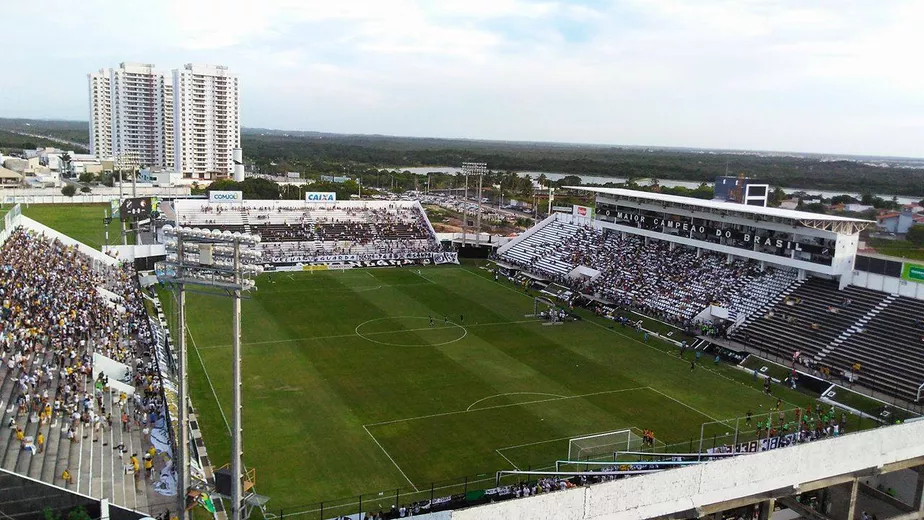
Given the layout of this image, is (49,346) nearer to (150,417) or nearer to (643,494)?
(150,417)

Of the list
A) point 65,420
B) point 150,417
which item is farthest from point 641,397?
point 65,420

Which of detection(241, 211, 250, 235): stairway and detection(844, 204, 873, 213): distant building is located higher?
detection(844, 204, 873, 213): distant building

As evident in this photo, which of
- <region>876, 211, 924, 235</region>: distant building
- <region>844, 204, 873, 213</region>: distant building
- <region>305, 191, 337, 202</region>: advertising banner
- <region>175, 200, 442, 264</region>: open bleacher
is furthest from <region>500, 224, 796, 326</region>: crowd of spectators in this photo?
<region>844, 204, 873, 213</region>: distant building

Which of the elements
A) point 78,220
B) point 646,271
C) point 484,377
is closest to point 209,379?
point 484,377

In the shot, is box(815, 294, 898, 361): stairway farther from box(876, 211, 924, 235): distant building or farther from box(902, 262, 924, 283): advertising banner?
box(876, 211, 924, 235): distant building

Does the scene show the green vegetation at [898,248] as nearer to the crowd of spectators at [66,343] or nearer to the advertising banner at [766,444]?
the advertising banner at [766,444]

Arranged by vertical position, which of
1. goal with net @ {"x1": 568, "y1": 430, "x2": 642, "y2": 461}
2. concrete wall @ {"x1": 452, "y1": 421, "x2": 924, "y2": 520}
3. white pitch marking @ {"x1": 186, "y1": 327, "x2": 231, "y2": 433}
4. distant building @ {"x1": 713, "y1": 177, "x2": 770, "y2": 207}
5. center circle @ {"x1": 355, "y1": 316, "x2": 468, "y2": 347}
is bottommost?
white pitch marking @ {"x1": 186, "y1": 327, "x2": 231, "y2": 433}

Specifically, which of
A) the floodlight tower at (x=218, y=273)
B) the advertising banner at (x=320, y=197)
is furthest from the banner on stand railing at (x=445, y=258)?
the floodlight tower at (x=218, y=273)
